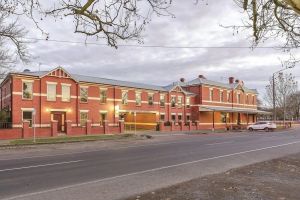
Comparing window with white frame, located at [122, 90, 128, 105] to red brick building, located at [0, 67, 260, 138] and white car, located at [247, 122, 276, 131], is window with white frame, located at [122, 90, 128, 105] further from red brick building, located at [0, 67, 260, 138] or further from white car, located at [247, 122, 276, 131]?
white car, located at [247, 122, 276, 131]

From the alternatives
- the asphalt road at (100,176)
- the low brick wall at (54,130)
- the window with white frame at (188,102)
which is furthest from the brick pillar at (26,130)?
the window with white frame at (188,102)

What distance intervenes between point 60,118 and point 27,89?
5336 mm

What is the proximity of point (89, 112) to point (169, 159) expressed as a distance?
98.0 feet

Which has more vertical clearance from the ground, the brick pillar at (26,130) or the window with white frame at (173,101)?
the window with white frame at (173,101)

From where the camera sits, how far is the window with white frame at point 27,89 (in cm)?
4073

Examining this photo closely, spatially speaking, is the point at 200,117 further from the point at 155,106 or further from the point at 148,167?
the point at 148,167

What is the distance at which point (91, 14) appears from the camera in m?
8.47

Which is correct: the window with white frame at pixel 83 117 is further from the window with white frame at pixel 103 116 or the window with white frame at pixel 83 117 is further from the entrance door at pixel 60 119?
the entrance door at pixel 60 119

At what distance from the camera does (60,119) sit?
146 ft

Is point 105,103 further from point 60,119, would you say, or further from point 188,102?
point 188,102

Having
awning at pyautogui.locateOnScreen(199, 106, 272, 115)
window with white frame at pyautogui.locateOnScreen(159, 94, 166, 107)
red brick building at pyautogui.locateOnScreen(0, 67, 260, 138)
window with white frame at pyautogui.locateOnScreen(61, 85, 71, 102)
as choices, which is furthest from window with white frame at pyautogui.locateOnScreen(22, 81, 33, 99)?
awning at pyautogui.locateOnScreen(199, 106, 272, 115)

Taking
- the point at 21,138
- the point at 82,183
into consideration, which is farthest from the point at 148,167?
the point at 21,138

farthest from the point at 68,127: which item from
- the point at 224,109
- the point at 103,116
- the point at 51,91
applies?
the point at 224,109

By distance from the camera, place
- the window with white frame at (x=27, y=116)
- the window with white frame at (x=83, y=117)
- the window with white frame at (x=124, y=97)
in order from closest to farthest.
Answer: the window with white frame at (x=27, y=116), the window with white frame at (x=83, y=117), the window with white frame at (x=124, y=97)
